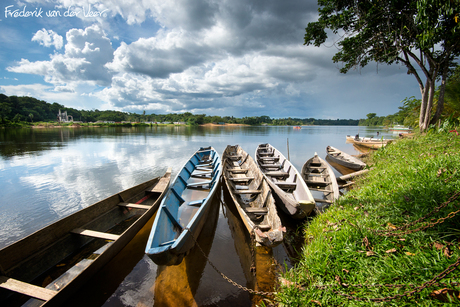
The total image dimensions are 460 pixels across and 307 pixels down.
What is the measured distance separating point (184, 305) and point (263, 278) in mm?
1613

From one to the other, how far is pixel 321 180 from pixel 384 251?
553 cm

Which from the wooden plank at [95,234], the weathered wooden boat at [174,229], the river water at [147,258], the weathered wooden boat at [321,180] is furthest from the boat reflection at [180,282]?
the weathered wooden boat at [321,180]

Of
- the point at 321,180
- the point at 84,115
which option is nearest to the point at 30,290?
the point at 321,180

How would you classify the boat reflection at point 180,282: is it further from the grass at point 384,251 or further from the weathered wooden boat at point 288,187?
the weathered wooden boat at point 288,187

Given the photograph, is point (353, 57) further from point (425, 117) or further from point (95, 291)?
point (95, 291)

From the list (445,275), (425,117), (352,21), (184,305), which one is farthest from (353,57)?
(184,305)

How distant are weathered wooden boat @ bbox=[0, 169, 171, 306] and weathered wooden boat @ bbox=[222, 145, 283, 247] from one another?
2.72 meters

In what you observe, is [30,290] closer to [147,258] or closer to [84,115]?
[147,258]

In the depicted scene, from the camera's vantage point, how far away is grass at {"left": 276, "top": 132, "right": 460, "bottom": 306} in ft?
7.17

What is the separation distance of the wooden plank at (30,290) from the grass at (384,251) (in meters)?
3.39

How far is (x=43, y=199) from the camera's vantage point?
741cm

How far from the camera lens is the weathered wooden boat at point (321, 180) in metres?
6.62

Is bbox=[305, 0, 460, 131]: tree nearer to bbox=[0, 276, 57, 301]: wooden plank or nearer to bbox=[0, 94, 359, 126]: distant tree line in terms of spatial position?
bbox=[0, 276, 57, 301]: wooden plank

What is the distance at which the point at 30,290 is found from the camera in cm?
272
